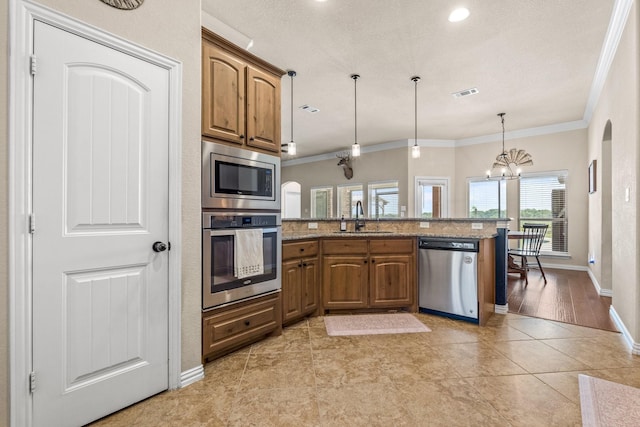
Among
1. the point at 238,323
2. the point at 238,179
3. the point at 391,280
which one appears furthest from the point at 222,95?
the point at 391,280

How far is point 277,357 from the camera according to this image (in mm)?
2422

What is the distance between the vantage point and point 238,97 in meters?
2.44

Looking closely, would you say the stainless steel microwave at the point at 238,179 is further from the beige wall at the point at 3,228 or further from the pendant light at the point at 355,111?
the pendant light at the point at 355,111

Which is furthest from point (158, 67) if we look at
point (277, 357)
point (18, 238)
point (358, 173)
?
point (358, 173)

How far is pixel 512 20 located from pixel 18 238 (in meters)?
3.81

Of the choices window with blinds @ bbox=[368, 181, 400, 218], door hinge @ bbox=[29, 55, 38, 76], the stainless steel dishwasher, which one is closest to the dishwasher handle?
the stainless steel dishwasher

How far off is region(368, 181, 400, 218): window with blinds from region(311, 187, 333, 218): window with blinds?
48.9 inches

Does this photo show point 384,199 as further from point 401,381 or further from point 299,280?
point 401,381

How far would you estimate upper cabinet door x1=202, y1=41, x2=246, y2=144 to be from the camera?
222cm

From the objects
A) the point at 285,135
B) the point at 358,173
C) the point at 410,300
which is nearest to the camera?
the point at 410,300

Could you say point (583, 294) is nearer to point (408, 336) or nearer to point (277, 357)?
point (408, 336)

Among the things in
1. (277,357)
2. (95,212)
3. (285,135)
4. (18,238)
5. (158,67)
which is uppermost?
(285,135)

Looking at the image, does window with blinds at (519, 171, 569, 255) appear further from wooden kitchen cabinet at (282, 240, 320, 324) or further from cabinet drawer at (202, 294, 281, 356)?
cabinet drawer at (202, 294, 281, 356)

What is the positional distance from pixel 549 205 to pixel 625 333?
14.1 feet
